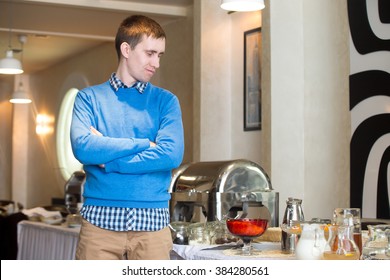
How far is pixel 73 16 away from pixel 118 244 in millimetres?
6443

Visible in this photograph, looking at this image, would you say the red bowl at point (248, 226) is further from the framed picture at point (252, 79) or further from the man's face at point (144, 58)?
the framed picture at point (252, 79)

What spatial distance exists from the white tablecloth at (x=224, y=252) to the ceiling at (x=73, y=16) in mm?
4657

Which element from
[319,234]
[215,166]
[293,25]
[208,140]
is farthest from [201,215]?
[208,140]

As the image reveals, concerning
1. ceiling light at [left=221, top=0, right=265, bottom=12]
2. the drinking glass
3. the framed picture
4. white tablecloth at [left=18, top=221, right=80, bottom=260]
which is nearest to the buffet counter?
white tablecloth at [left=18, top=221, right=80, bottom=260]

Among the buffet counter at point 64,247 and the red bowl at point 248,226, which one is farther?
the buffet counter at point 64,247

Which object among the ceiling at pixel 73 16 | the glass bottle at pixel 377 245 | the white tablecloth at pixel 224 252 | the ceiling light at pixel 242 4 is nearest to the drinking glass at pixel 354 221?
the glass bottle at pixel 377 245

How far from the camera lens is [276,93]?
17.9ft

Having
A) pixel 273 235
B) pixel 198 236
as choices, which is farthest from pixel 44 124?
pixel 273 235

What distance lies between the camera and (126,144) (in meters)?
2.16

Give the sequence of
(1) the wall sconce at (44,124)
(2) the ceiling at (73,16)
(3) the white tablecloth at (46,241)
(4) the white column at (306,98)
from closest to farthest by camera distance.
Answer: (3) the white tablecloth at (46,241)
(4) the white column at (306,98)
(2) the ceiling at (73,16)
(1) the wall sconce at (44,124)

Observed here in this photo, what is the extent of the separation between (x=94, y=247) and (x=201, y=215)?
1825 mm

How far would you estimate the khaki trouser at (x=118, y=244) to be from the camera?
2.08 meters

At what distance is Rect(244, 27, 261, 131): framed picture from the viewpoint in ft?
20.6

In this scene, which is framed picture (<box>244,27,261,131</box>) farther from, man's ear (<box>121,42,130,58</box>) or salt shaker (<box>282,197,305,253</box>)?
man's ear (<box>121,42,130,58</box>)
